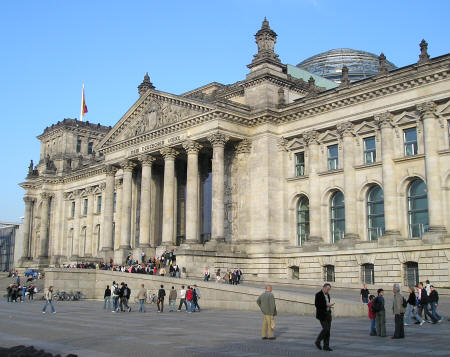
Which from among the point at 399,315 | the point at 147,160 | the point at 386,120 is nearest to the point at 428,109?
the point at 386,120

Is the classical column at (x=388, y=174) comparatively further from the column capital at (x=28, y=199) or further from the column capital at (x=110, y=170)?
the column capital at (x=28, y=199)

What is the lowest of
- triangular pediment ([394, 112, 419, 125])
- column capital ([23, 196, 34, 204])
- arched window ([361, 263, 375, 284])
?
arched window ([361, 263, 375, 284])

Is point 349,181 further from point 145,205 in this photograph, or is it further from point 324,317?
point 324,317

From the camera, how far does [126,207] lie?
58.3 m

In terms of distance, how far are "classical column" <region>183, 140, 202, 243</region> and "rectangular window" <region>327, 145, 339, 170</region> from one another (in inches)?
454

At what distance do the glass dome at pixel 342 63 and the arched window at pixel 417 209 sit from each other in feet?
113

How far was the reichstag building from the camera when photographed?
4084 centimetres

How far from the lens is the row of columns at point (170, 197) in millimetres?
48875

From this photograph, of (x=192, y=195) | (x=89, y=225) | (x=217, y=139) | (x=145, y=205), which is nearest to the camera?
(x=217, y=139)

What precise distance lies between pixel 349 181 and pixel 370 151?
289 centimetres

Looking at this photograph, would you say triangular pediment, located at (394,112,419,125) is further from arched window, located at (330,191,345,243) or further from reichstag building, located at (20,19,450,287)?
arched window, located at (330,191,345,243)

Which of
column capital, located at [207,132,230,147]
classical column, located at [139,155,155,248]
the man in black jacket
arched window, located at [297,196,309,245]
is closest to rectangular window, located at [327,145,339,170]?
arched window, located at [297,196,309,245]

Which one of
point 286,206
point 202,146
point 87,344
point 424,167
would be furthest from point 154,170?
point 87,344

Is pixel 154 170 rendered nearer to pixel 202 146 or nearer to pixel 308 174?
pixel 202 146
